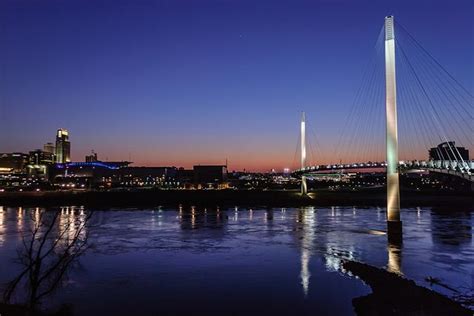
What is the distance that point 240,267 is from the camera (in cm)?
2114

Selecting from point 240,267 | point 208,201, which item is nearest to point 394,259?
point 240,267

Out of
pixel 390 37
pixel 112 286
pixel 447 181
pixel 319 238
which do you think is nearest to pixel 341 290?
pixel 112 286

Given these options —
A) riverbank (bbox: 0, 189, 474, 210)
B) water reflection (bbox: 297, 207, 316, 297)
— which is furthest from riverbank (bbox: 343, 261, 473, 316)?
riverbank (bbox: 0, 189, 474, 210)

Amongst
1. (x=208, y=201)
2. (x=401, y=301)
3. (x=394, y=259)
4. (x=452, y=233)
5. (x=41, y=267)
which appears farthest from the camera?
(x=208, y=201)

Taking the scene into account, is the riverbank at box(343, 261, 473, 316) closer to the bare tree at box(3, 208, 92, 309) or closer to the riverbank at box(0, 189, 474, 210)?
the bare tree at box(3, 208, 92, 309)

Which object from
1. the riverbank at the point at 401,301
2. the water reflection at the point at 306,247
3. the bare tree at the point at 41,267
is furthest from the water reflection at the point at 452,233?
the bare tree at the point at 41,267

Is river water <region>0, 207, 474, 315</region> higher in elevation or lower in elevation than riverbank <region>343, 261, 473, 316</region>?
lower

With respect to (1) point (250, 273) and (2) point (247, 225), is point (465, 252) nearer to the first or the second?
(1) point (250, 273)

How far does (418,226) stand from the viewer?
1567 inches

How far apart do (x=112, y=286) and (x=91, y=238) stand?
51.4ft

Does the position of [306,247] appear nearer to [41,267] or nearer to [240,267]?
[240,267]

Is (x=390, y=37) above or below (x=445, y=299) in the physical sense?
above

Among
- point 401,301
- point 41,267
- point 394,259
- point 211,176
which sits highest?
point 211,176

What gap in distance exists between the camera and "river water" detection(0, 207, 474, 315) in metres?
14.7
